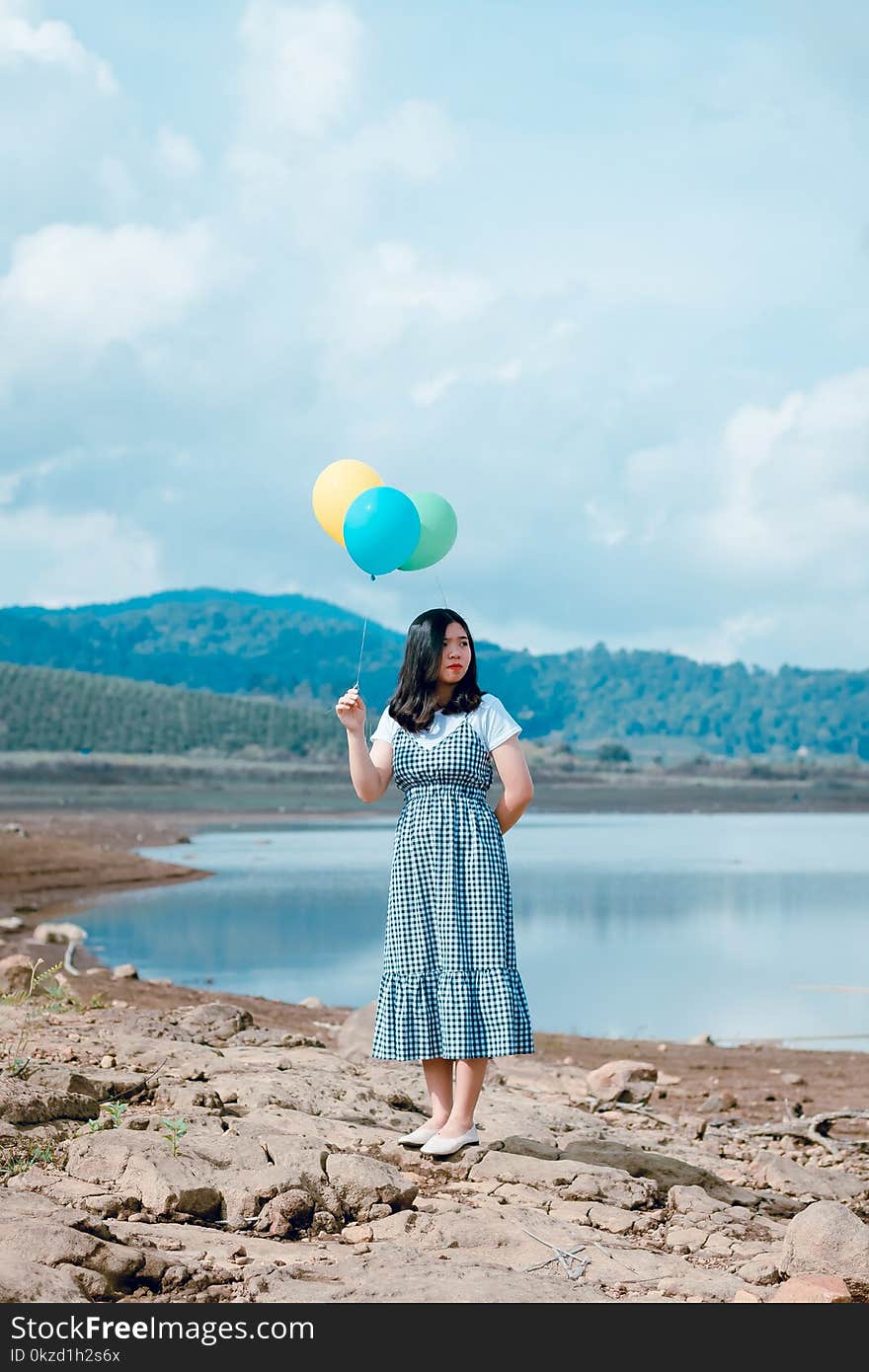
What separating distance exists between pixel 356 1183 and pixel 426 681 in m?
1.77

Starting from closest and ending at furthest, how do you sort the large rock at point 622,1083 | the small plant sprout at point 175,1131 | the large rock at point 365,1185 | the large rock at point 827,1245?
the large rock at point 827,1245 < the large rock at point 365,1185 < the small plant sprout at point 175,1131 < the large rock at point 622,1083

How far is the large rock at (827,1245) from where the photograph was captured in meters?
4.37

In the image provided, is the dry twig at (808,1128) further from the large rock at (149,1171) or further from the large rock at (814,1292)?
the large rock at (149,1171)

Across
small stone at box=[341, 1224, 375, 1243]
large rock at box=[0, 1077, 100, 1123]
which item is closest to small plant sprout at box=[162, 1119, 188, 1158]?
large rock at box=[0, 1077, 100, 1123]

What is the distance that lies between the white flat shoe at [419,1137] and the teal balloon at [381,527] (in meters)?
2.16

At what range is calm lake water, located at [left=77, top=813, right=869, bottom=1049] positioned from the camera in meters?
13.5

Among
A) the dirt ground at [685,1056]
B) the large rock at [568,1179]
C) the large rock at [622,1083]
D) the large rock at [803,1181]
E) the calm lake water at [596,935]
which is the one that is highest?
the large rock at [568,1179]

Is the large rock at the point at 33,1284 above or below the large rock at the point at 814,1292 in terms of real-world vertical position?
above

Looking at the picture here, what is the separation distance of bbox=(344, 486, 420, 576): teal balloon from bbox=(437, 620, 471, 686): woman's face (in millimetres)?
521

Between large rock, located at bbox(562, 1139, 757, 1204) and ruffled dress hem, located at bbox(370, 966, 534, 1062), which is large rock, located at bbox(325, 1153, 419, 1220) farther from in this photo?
large rock, located at bbox(562, 1139, 757, 1204)

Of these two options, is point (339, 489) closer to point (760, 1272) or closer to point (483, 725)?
point (483, 725)

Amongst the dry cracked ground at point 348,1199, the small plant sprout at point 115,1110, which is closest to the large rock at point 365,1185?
the dry cracked ground at point 348,1199

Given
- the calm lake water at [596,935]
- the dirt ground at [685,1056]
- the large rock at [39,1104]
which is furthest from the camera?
the calm lake water at [596,935]
